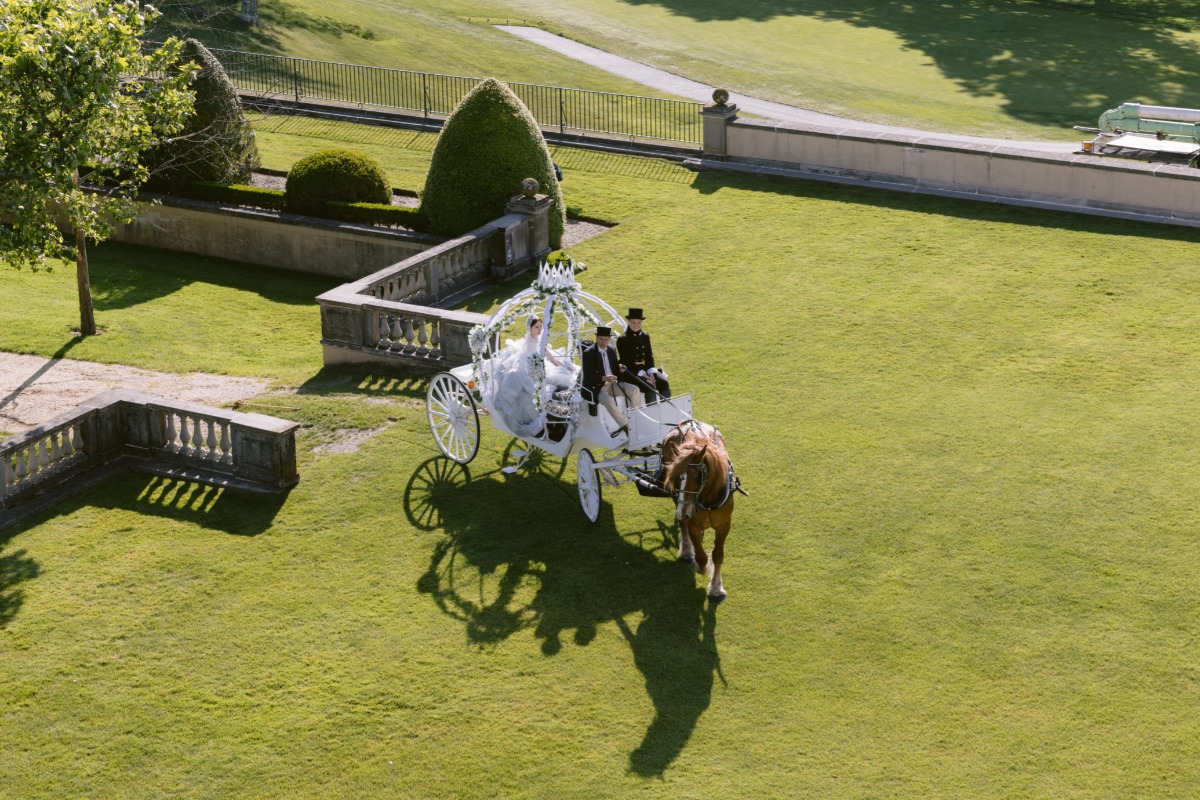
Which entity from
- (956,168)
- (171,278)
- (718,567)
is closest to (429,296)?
(171,278)

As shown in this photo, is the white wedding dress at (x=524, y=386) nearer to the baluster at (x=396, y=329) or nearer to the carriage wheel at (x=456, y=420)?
the carriage wheel at (x=456, y=420)

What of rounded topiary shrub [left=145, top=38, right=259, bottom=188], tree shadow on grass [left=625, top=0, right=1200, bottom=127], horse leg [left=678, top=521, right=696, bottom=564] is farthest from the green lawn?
horse leg [left=678, top=521, right=696, bottom=564]

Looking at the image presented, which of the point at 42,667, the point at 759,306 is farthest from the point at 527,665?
the point at 759,306

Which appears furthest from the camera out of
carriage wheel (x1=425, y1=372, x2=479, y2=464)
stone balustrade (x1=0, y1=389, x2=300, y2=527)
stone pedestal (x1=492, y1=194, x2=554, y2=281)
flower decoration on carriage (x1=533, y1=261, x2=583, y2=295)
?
stone pedestal (x1=492, y1=194, x2=554, y2=281)

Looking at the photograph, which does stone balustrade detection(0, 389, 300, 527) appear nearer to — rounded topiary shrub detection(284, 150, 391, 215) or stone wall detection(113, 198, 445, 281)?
stone wall detection(113, 198, 445, 281)

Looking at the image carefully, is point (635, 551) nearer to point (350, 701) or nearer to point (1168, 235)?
point (350, 701)
